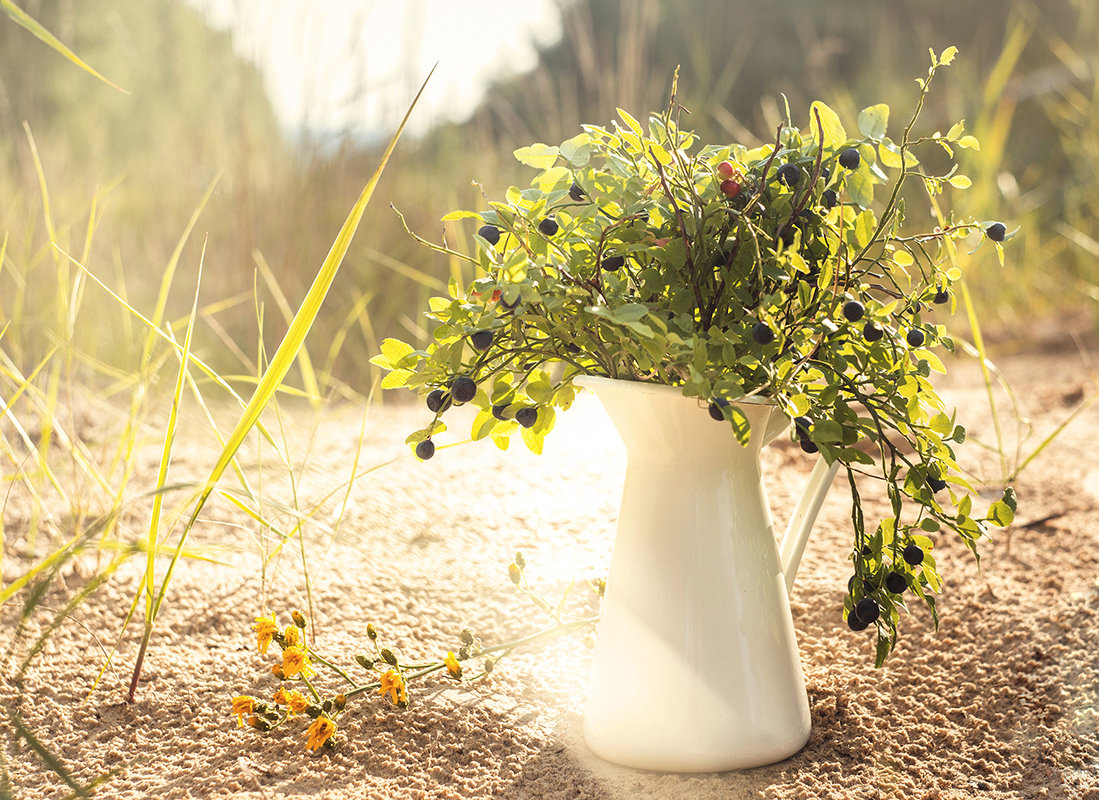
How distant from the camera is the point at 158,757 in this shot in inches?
31.0

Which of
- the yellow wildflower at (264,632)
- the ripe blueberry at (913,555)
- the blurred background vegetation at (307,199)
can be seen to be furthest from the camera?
the blurred background vegetation at (307,199)

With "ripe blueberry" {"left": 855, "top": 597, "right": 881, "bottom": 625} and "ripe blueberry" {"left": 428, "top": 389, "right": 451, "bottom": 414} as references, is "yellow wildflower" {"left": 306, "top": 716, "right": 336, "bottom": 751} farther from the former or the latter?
"ripe blueberry" {"left": 855, "top": 597, "right": 881, "bottom": 625}

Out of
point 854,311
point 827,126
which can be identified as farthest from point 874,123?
point 854,311

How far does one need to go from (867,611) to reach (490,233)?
0.42m

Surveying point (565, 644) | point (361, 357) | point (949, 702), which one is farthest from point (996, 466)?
point (361, 357)

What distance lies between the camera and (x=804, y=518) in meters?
0.81

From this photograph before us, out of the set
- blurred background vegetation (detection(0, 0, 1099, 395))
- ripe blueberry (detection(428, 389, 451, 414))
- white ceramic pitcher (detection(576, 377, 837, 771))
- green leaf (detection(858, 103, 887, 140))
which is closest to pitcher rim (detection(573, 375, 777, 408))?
white ceramic pitcher (detection(576, 377, 837, 771))

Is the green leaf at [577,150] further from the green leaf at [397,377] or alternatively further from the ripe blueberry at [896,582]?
the ripe blueberry at [896,582]

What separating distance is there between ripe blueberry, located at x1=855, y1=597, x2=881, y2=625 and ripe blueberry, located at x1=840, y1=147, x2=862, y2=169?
1.11 feet

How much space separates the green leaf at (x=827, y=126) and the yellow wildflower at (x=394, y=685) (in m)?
0.59

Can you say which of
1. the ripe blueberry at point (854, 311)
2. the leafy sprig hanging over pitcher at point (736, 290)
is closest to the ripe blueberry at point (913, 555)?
the leafy sprig hanging over pitcher at point (736, 290)

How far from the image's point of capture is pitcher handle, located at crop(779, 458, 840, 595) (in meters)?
0.79

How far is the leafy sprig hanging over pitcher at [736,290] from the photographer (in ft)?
2.13

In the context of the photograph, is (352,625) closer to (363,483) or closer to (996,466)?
(363,483)
